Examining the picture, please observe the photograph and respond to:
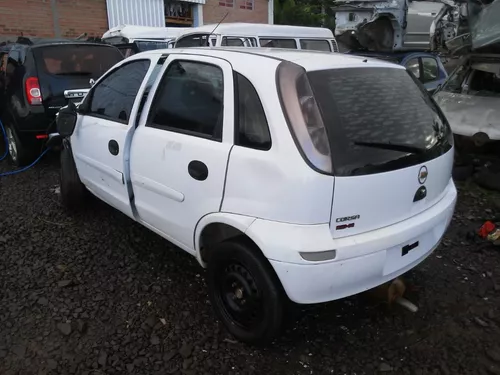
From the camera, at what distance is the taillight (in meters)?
2.09

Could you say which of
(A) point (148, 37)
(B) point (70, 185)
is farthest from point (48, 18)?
(B) point (70, 185)

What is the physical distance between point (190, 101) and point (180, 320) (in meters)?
1.40

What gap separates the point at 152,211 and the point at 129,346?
0.91 meters

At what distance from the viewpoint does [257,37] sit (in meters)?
7.72

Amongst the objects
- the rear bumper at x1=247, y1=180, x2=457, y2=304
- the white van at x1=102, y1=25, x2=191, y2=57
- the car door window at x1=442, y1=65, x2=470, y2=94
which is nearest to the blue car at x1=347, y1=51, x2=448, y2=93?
the car door window at x1=442, y1=65, x2=470, y2=94

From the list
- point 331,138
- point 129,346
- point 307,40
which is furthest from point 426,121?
point 307,40

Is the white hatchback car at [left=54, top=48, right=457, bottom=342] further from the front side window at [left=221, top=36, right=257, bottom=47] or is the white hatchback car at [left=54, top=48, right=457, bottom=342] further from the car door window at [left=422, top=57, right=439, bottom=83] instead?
the car door window at [left=422, top=57, right=439, bottom=83]

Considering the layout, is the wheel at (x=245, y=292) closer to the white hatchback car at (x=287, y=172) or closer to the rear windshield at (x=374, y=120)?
the white hatchback car at (x=287, y=172)

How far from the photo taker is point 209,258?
262 cm

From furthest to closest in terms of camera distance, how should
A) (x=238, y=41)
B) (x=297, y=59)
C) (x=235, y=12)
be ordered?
(x=235, y=12) < (x=238, y=41) < (x=297, y=59)

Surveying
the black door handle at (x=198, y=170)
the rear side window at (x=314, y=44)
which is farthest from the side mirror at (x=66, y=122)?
the rear side window at (x=314, y=44)

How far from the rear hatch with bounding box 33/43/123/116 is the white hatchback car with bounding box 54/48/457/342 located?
9.59 feet

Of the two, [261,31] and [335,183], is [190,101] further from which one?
[261,31]

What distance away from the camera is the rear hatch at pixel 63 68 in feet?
17.7
